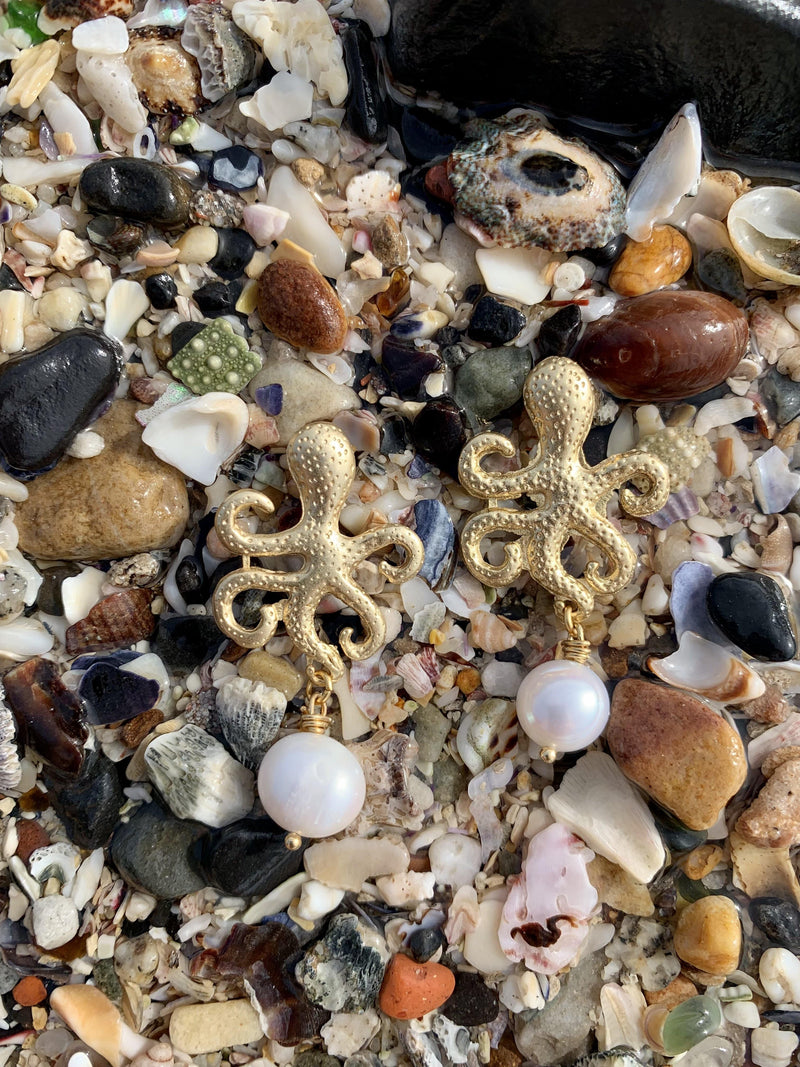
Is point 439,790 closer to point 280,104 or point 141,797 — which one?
point 141,797

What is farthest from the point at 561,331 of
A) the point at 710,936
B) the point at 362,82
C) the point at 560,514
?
the point at 710,936

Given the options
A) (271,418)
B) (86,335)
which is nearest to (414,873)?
(271,418)

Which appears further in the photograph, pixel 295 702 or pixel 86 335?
pixel 295 702

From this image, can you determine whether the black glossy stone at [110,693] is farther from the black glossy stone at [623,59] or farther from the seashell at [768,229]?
the seashell at [768,229]

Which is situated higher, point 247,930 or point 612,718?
point 612,718

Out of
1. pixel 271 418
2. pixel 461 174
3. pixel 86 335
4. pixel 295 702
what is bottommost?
pixel 295 702
